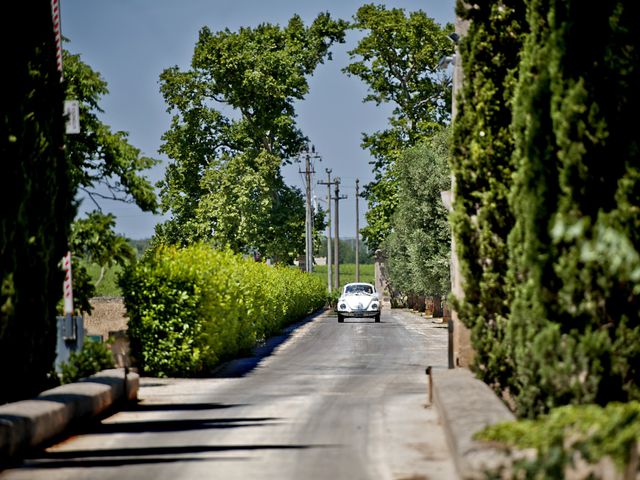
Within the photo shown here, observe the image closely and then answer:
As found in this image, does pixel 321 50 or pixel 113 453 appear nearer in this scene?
pixel 113 453

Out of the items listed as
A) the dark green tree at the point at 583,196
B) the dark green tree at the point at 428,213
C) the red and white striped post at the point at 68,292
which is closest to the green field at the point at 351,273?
the dark green tree at the point at 428,213

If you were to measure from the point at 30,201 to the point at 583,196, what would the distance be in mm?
8428

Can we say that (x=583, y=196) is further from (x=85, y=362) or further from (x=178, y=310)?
(x=178, y=310)

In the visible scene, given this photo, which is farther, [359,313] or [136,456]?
[359,313]

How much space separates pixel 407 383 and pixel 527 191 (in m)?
10.7

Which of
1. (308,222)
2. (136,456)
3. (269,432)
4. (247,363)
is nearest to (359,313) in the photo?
(308,222)

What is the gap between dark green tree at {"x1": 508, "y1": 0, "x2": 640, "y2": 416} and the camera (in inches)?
524

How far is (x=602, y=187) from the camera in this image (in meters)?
13.5

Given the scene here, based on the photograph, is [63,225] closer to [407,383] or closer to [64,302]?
[64,302]

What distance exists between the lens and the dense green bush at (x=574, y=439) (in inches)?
336

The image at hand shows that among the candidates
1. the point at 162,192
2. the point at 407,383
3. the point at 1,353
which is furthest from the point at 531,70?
the point at 162,192

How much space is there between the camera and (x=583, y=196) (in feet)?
44.0

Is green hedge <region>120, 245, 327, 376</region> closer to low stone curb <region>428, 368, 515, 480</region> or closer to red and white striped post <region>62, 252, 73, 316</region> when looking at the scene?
red and white striped post <region>62, 252, 73, 316</region>

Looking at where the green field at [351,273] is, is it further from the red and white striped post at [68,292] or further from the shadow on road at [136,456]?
the shadow on road at [136,456]
